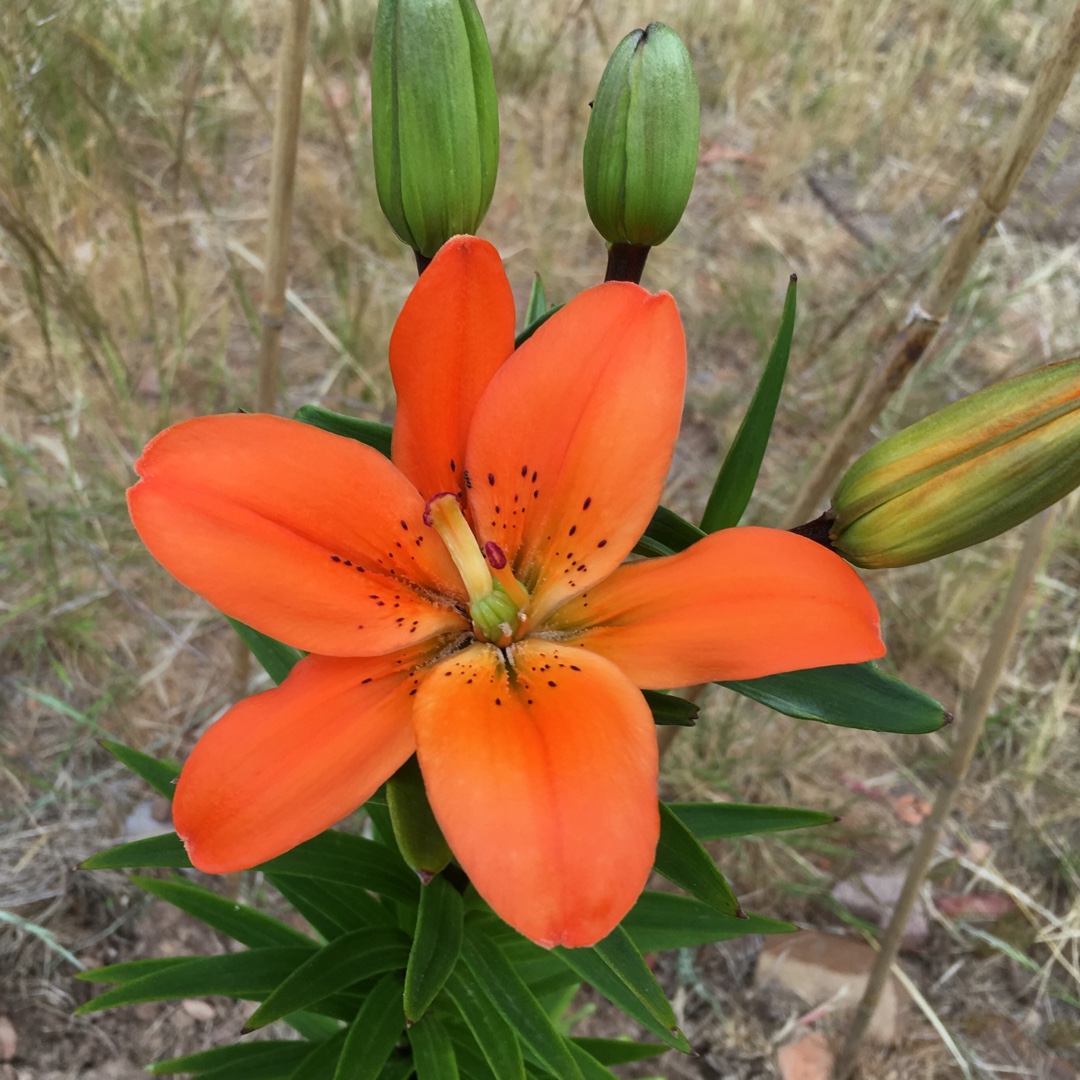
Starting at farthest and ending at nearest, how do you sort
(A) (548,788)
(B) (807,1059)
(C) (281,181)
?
(B) (807,1059) < (C) (281,181) < (A) (548,788)

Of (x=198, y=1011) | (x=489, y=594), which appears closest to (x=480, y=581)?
(x=489, y=594)

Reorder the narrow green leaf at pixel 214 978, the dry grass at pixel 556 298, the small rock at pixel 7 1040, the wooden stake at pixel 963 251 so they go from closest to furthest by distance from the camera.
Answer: the wooden stake at pixel 963 251, the narrow green leaf at pixel 214 978, the small rock at pixel 7 1040, the dry grass at pixel 556 298

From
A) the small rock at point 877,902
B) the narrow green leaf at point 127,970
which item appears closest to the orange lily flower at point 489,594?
the narrow green leaf at point 127,970

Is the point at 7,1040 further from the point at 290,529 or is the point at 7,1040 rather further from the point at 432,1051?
the point at 290,529

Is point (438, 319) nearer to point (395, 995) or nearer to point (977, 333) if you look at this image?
point (395, 995)

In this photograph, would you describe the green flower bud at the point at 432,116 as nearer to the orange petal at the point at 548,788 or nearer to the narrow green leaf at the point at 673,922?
the orange petal at the point at 548,788

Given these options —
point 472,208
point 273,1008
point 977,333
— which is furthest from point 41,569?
point 977,333
